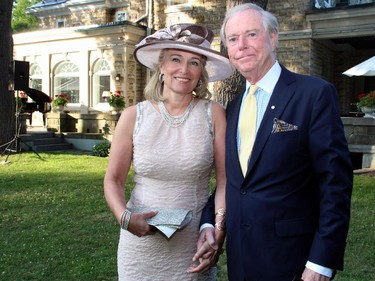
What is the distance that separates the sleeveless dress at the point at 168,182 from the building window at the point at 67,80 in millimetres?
15971

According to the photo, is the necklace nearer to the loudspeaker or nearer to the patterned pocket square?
the patterned pocket square

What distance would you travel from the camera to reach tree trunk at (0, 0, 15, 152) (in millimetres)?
12984

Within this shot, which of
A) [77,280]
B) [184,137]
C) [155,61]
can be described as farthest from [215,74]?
[77,280]

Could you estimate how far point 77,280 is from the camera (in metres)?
4.22

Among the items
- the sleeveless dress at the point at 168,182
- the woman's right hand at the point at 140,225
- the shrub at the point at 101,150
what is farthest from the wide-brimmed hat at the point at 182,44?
the shrub at the point at 101,150

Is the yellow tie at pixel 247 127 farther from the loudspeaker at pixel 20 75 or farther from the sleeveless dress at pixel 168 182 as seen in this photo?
the loudspeaker at pixel 20 75

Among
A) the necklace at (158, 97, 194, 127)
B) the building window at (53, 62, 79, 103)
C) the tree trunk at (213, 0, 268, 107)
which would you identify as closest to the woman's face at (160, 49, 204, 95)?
the necklace at (158, 97, 194, 127)

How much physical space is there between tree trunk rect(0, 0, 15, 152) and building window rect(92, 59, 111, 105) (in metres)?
4.21

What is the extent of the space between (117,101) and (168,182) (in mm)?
13133

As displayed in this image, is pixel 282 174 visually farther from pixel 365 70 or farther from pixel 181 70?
pixel 365 70

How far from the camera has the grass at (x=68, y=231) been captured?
444 cm

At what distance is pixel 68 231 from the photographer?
5648 mm

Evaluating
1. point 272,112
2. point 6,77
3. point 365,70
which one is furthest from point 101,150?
point 272,112

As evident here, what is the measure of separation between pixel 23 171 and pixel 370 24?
10445 millimetres
